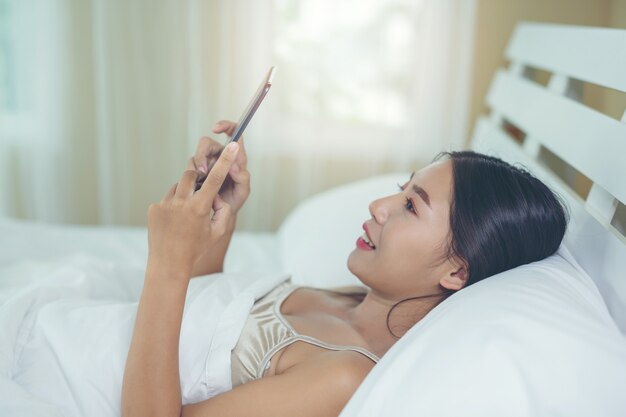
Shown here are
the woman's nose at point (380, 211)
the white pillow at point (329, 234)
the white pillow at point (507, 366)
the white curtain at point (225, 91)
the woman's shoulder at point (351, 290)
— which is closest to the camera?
the white pillow at point (507, 366)

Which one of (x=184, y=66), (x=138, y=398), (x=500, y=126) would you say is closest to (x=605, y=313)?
(x=138, y=398)

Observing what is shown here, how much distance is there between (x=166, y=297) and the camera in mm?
1014

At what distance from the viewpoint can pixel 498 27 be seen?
102 inches

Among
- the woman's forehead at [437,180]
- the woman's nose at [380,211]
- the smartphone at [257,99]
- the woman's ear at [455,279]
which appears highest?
the smartphone at [257,99]

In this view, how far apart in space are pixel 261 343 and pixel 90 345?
0.99ft

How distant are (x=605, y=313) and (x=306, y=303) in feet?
1.87

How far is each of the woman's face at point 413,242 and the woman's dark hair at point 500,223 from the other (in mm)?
22

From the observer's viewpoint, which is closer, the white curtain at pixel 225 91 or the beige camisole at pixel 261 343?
the beige camisole at pixel 261 343

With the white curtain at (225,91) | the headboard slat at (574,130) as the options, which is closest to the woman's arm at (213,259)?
the headboard slat at (574,130)

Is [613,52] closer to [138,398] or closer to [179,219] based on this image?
[179,219]

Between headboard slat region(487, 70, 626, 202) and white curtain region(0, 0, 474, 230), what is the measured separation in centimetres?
52

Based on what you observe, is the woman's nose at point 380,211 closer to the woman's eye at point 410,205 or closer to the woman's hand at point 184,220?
the woman's eye at point 410,205

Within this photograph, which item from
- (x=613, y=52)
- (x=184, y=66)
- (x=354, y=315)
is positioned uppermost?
(x=613, y=52)

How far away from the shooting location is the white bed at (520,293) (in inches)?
33.6
